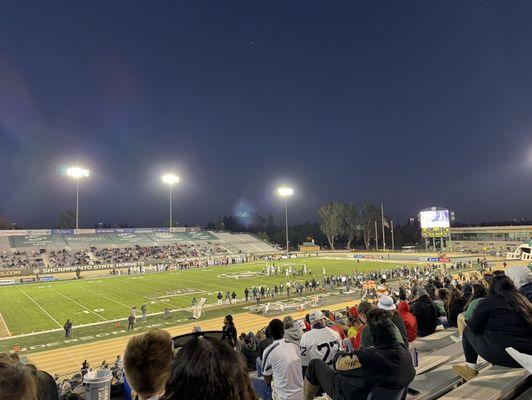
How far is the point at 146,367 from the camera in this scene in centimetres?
229

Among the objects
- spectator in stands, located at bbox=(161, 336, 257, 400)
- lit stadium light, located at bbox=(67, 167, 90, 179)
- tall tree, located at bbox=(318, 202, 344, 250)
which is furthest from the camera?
tall tree, located at bbox=(318, 202, 344, 250)

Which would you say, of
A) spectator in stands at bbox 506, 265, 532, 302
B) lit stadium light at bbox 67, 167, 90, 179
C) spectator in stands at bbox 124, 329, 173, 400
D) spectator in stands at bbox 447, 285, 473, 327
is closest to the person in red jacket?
spectator in stands at bbox 506, 265, 532, 302

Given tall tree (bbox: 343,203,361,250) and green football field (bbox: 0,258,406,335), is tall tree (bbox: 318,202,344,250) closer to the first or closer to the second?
tall tree (bbox: 343,203,361,250)

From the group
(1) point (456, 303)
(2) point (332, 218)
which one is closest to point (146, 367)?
(1) point (456, 303)

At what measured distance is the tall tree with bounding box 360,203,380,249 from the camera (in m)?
116

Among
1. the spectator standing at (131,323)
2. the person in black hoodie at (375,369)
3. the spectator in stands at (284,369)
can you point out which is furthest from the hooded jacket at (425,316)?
the spectator standing at (131,323)

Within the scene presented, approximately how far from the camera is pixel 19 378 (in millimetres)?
2053

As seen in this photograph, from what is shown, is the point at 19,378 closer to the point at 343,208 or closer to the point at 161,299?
the point at 161,299

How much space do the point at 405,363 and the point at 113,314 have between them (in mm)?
29117

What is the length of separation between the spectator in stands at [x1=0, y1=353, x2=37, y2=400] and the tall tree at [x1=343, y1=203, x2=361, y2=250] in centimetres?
11757

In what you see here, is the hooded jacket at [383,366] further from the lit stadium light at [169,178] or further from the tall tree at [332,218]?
the tall tree at [332,218]

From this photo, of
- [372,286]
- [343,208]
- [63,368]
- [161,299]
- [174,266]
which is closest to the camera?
[63,368]

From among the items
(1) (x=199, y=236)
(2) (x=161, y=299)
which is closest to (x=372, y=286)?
(2) (x=161, y=299)

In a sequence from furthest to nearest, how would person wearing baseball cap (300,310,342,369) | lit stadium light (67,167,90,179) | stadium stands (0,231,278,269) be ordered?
lit stadium light (67,167,90,179)
stadium stands (0,231,278,269)
person wearing baseball cap (300,310,342,369)
